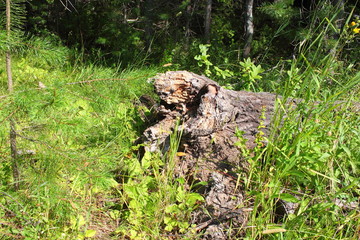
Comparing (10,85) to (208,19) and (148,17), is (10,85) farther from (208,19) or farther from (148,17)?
(208,19)

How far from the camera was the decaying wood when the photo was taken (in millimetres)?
Answer: 2312

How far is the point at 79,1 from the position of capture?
6.85 metres

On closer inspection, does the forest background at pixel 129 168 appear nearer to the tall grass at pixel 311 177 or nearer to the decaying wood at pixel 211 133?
the tall grass at pixel 311 177

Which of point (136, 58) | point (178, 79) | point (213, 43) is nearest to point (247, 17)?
point (213, 43)

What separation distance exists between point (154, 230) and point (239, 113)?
1.28 metres

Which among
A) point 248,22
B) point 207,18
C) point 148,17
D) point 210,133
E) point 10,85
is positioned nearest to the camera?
point 10,85

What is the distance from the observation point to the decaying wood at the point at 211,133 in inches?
91.0

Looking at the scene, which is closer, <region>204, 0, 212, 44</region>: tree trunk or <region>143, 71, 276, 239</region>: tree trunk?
<region>143, 71, 276, 239</region>: tree trunk

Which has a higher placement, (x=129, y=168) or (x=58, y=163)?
(x=58, y=163)

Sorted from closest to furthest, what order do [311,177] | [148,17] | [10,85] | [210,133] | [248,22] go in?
1. [10,85]
2. [311,177]
3. [210,133]
4. [248,22]
5. [148,17]

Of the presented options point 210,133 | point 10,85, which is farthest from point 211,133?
point 10,85

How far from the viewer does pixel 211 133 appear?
2.71 m

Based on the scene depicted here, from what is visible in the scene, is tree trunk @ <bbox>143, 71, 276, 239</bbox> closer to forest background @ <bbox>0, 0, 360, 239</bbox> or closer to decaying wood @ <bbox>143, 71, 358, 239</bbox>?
decaying wood @ <bbox>143, 71, 358, 239</bbox>

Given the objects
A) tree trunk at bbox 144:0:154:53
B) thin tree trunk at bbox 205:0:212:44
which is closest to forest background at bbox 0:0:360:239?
tree trunk at bbox 144:0:154:53
